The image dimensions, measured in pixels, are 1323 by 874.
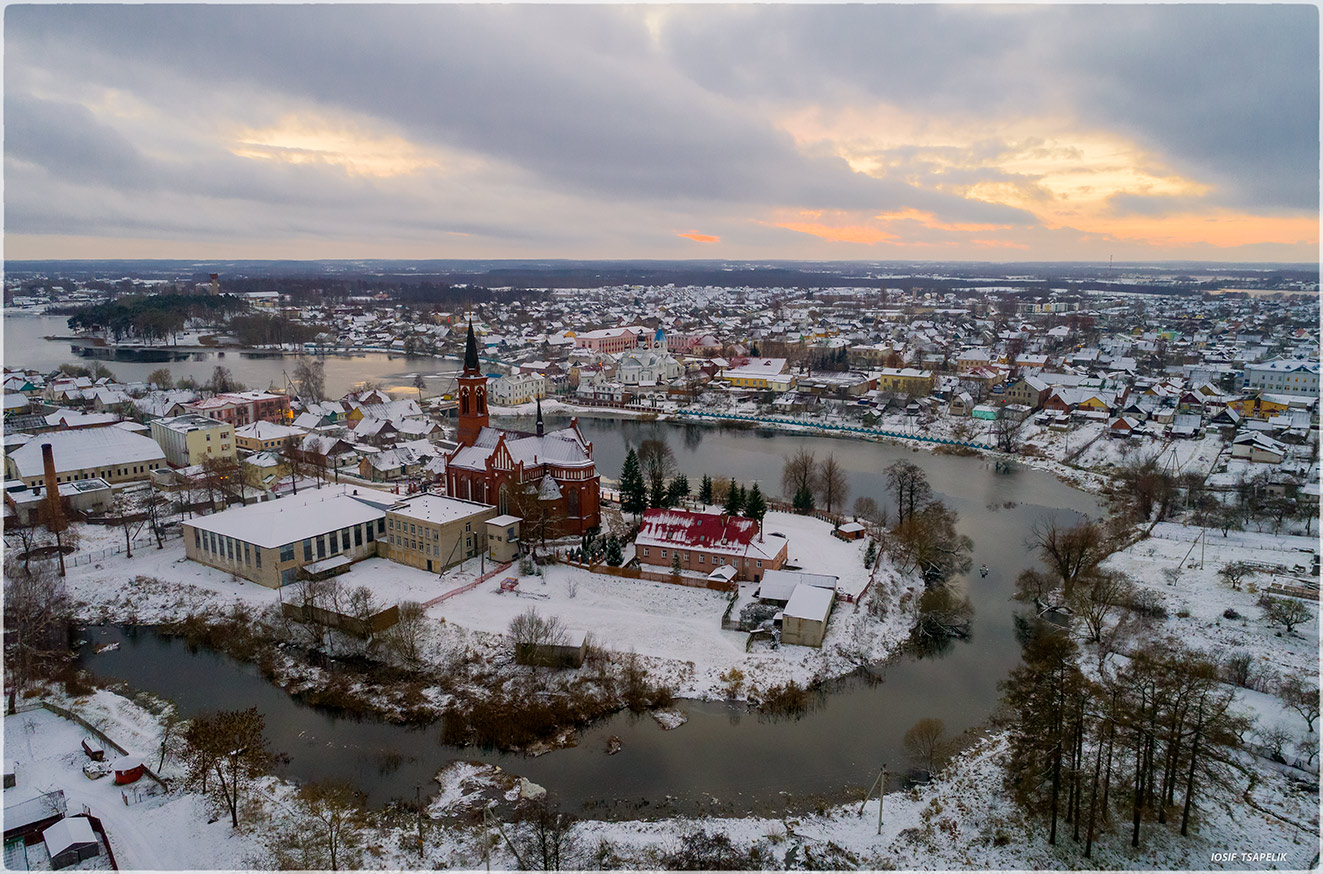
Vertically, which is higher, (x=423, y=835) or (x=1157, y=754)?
(x=1157, y=754)

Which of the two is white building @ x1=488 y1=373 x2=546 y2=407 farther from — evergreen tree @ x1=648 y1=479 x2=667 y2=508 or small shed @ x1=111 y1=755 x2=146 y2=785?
small shed @ x1=111 y1=755 x2=146 y2=785

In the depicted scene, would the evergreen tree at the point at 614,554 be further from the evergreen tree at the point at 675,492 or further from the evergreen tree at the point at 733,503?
the evergreen tree at the point at 675,492

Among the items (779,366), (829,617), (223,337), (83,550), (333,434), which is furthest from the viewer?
(223,337)

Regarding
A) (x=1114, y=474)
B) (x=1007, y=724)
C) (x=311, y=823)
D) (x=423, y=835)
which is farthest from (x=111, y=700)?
(x=1114, y=474)

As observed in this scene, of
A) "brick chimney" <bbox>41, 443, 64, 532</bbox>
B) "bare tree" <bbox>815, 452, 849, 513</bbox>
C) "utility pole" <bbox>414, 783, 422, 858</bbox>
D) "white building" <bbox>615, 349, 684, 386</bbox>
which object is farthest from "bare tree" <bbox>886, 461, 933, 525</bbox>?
"white building" <bbox>615, 349, 684, 386</bbox>

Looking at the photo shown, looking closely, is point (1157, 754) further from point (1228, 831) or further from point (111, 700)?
point (111, 700)

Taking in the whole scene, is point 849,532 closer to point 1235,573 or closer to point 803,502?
point 803,502
